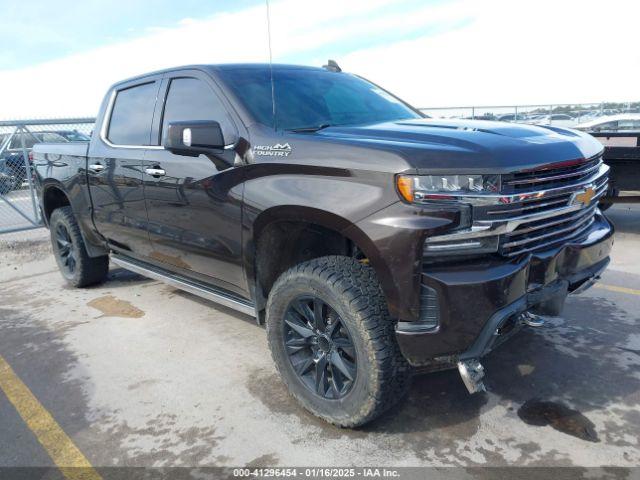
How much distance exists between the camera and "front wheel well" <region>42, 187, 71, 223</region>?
557 centimetres

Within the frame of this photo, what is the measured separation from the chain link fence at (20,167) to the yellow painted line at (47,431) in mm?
6047

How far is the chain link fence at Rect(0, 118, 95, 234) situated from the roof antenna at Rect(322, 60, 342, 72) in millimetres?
6414

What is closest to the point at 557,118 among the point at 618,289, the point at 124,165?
the point at 618,289

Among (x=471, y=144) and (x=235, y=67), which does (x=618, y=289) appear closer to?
(x=471, y=144)

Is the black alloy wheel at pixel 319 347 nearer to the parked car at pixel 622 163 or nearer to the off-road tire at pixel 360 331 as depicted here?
the off-road tire at pixel 360 331

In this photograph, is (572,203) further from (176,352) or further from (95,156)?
(95,156)

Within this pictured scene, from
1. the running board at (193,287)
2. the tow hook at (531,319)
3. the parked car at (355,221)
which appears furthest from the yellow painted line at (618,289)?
the running board at (193,287)

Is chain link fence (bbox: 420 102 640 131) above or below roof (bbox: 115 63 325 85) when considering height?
below

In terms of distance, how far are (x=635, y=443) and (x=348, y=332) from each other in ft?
4.84

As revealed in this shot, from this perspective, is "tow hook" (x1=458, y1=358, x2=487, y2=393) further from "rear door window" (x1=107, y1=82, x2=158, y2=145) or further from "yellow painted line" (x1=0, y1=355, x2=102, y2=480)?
"rear door window" (x1=107, y1=82, x2=158, y2=145)

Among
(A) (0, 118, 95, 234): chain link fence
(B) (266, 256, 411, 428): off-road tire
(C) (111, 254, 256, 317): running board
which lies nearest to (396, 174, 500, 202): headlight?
(B) (266, 256, 411, 428): off-road tire

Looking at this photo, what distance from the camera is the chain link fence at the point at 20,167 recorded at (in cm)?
888

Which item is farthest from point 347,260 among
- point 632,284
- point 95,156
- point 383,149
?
point 632,284

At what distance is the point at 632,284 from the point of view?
191 inches
